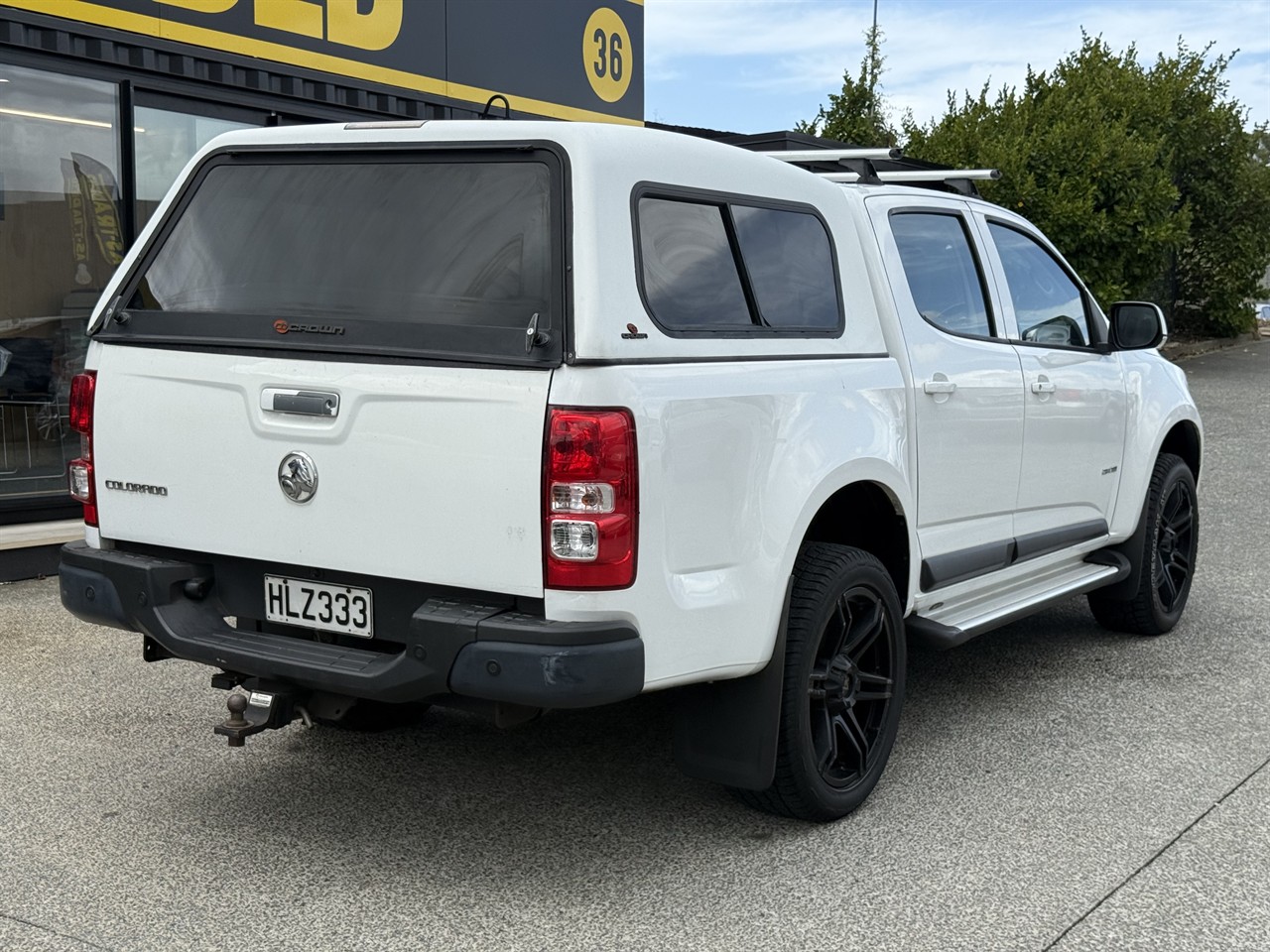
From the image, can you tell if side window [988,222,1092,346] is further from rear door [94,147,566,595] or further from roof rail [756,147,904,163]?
rear door [94,147,566,595]

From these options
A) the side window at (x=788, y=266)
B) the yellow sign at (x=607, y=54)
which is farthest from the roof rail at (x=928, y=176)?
the yellow sign at (x=607, y=54)

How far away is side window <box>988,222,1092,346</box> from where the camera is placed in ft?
18.3

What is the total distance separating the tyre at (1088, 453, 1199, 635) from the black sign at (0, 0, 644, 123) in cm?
614

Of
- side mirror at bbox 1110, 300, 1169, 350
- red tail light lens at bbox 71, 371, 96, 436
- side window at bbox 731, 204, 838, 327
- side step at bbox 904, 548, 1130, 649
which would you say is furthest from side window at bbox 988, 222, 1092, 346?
red tail light lens at bbox 71, 371, 96, 436

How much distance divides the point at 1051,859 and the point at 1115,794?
0.64 m

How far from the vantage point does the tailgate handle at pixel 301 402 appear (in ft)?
11.6

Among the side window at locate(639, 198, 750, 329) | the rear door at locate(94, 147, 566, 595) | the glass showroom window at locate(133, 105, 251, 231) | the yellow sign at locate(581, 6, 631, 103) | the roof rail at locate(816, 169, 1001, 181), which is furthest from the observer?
the yellow sign at locate(581, 6, 631, 103)

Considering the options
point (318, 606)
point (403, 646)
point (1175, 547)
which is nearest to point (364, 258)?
point (318, 606)

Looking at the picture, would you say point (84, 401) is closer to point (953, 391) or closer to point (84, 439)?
point (84, 439)

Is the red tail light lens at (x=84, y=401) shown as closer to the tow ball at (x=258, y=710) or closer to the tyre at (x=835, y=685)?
the tow ball at (x=258, y=710)

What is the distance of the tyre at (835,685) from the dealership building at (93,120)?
12.2ft

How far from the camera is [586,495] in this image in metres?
3.24

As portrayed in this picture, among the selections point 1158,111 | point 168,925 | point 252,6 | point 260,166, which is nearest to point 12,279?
point 252,6

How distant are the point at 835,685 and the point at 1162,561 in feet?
10.1
